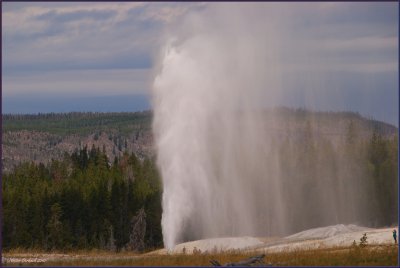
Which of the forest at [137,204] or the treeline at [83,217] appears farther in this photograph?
the forest at [137,204]

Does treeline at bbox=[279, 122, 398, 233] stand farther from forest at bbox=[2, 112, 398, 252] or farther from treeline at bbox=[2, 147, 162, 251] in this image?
treeline at bbox=[2, 147, 162, 251]

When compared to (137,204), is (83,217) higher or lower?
lower

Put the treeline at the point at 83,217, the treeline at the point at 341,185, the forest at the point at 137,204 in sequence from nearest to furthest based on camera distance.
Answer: the treeline at the point at 83,217 < the forest at the point at 137,204 < the treeline at the point at 341,185

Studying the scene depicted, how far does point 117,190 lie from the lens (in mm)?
52812

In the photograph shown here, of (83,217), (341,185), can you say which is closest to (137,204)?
(83,217)

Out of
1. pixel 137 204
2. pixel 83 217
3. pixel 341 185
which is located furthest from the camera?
pixel 137 204

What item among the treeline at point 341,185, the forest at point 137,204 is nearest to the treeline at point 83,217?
the forest at point 137,204

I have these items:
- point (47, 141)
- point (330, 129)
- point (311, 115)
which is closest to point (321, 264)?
point (311, 115)

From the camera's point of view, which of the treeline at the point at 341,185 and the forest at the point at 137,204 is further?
Result: the treeline at the point at 341,185

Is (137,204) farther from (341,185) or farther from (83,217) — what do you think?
(341,185)

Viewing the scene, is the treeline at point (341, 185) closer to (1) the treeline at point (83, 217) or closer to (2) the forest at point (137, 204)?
(2) the forest at point (137, 204)

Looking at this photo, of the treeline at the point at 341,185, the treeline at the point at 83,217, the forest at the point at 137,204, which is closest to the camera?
the treeline at the point at 83,217

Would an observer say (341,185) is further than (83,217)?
No

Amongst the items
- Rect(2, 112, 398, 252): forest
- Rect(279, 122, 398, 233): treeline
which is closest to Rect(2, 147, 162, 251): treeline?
Rect(2, 112, 398, 252): forest
